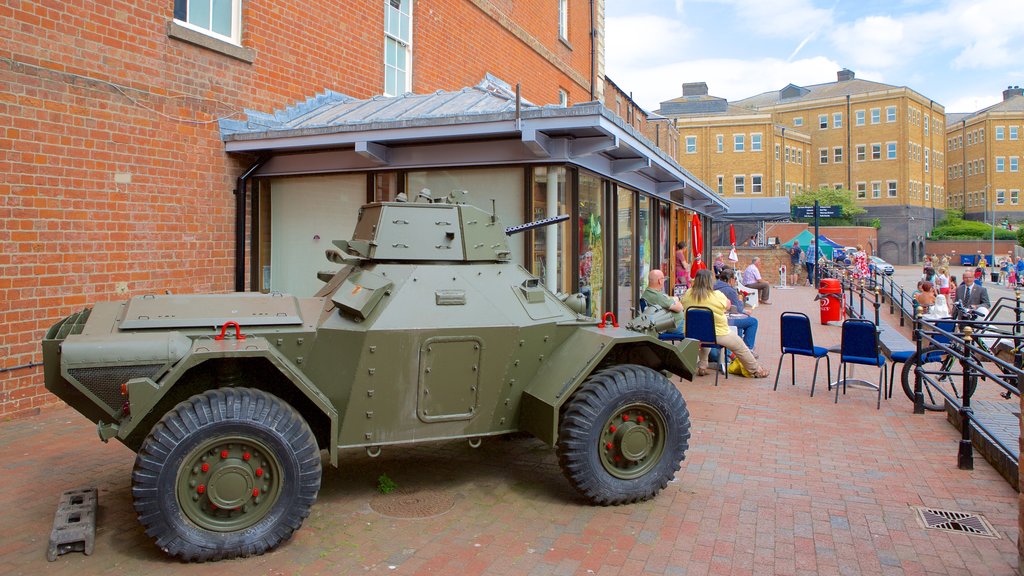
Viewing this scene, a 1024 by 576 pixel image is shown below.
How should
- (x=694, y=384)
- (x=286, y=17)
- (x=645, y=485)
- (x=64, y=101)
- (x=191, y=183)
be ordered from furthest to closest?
(x=286, y=17), (x=694, y=384), (x=191, y=183), (x=64, y=101), (x=645, y=485)

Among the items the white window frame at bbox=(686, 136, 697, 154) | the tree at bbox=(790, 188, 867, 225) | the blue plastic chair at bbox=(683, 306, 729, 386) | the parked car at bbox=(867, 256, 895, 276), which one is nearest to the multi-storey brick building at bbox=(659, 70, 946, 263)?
the white window frame at bbox=(686, 136, 697, 154)

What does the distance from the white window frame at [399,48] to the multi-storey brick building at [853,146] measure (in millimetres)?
49943

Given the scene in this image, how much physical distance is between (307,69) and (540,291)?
684 centimetres

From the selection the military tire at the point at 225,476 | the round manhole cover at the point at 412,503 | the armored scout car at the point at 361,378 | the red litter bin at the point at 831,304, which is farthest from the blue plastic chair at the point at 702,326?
the red litter bin at the point at 831,304

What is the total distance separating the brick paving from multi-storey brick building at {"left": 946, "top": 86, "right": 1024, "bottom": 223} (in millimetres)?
79670

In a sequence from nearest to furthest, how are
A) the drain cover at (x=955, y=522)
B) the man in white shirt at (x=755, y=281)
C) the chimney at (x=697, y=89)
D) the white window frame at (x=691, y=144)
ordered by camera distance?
the drain cover at (x=955, y=522)
the man in white shirt at (x=755, y=281)
the white window frame at (x=691, y=144)
the chimney at (x=697, y=89)

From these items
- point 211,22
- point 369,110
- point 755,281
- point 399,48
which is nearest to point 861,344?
point 369,110

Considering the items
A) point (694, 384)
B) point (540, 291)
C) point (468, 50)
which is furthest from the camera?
point (468, 50)

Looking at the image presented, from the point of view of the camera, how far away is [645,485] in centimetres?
507

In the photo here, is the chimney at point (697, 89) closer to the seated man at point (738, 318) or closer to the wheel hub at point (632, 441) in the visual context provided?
the seated man at point (738, 318)

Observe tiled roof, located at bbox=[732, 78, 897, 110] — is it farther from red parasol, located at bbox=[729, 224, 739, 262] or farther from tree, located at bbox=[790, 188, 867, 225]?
red parasol, located at bbox=[729, 224, 739, 262]

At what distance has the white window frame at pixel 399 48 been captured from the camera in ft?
41.2

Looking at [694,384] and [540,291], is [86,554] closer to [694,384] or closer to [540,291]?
[540,291]

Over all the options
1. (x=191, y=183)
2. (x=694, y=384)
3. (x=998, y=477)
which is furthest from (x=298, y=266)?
(x=998, y=477)
